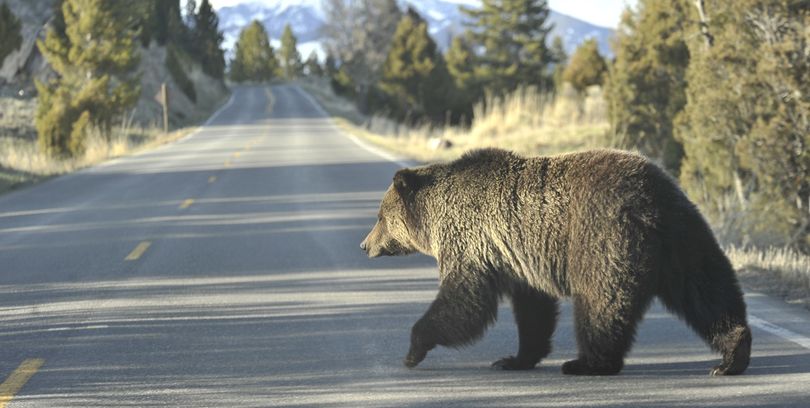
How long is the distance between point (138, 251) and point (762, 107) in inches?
324

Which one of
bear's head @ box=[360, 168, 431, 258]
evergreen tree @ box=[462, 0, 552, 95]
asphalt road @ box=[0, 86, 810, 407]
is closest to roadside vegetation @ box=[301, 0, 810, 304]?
asphalt road @ box=[0, 86, 810, 407]

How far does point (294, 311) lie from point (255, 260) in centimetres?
307

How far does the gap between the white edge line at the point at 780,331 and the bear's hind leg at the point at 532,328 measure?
178 cm

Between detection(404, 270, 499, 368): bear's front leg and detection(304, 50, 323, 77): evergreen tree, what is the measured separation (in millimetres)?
137680

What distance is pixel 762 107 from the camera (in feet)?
44.4

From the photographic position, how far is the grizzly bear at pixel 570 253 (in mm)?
5270

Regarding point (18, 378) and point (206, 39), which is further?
point (206, 39)

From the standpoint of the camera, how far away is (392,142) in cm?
3547

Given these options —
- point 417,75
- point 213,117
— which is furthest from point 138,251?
point 213,117

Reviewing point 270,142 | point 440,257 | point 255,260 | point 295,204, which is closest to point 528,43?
point 270,142

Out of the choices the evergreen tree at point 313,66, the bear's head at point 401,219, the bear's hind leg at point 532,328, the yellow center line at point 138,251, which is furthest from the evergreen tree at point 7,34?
the evergreen tree at point 313,66

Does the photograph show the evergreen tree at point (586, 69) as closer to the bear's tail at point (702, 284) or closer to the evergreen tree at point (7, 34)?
the evergreen tree at point (7, 34)

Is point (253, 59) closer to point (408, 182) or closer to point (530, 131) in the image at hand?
point (530, 131)

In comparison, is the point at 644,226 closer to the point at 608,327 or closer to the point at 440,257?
the point at 608,327
